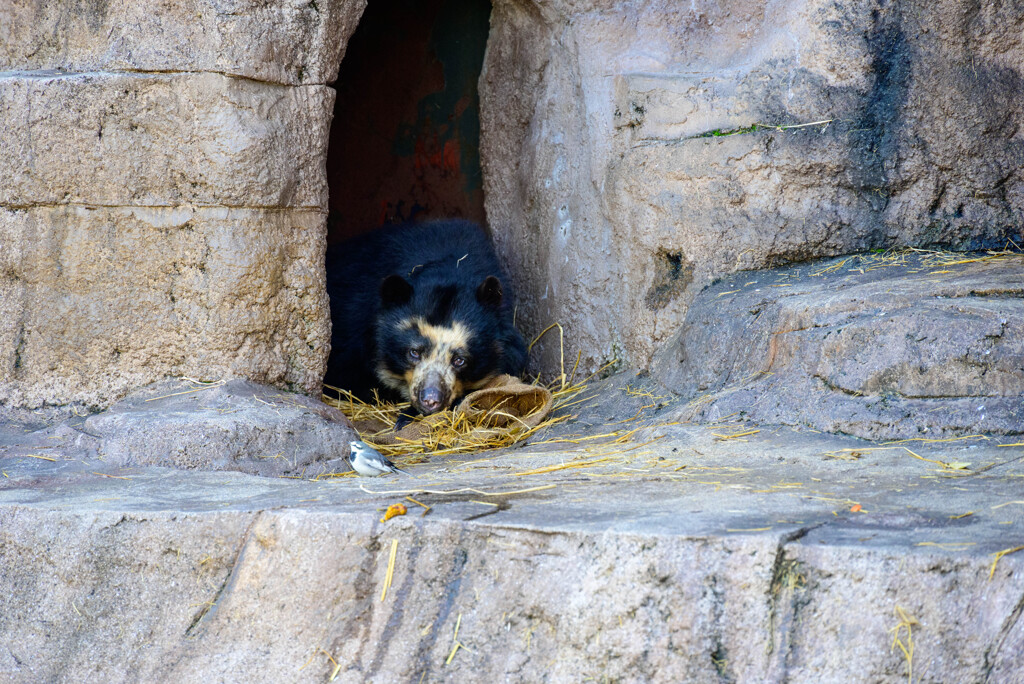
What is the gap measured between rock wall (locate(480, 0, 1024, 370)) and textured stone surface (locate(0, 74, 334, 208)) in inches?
76.1

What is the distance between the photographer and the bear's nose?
5352mm

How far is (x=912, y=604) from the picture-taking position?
2.23 meters

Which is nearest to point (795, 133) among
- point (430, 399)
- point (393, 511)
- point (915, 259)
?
point (915, 259)

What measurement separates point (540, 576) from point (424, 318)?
10.6ft

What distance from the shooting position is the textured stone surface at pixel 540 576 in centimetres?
227

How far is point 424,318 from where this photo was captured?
5.63 metres

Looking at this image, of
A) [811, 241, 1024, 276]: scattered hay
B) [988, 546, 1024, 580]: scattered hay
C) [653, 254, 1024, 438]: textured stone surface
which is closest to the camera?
[988, 546, 1024, 580]: scattered hay

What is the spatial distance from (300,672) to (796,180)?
11.0ft

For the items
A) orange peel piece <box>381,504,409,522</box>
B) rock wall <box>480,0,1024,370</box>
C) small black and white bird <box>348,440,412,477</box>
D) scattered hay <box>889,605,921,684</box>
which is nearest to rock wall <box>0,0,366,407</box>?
small black and white bird <box>348,440,412,477</box>

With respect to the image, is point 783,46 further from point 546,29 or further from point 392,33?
point 392,33

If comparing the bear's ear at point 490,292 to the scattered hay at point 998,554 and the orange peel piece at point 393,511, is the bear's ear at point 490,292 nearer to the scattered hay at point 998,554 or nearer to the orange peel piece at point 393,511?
the orange peel piece at point 393,511

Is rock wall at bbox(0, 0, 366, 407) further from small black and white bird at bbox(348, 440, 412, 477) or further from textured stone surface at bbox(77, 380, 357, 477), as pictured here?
small black and white bird at bbox(348, 440, 412, 477)

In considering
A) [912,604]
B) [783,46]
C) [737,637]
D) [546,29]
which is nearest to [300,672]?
[737,637]

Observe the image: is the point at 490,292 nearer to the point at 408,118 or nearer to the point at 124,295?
the point at 124,295
